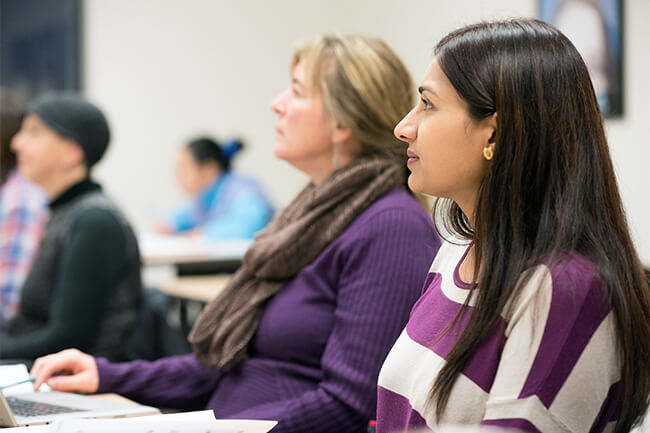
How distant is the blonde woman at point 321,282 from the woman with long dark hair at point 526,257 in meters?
0.42

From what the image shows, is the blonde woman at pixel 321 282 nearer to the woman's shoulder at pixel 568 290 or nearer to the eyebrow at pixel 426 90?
the eyebrow at pixel 426 90

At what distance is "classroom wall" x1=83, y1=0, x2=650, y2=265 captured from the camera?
20.3ft

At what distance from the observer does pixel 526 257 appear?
3.45 feet

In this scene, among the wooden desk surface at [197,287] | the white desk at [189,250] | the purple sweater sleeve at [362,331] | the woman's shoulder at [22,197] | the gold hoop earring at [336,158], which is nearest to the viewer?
the purple sweater sleeve at [362,331]

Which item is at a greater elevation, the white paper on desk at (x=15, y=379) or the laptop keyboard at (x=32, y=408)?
the laptop keyboard at (x=32, y=408)

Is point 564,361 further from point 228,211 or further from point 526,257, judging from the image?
point 228,211

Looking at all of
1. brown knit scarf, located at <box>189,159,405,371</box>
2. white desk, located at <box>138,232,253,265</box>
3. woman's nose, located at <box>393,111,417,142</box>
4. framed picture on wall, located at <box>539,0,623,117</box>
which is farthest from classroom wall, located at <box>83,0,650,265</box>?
woman's nose, located at <box>393,111,417,142</box>

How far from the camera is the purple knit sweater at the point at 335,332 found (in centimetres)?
160

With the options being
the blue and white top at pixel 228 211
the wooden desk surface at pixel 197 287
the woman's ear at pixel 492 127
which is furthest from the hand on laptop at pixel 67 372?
the blue and white top at pixel 228 211

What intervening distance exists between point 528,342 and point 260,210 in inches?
167

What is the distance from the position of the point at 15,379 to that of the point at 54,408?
222 millimetres

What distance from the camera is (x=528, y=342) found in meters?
1.00

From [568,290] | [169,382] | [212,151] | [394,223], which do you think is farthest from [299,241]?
[212,151]

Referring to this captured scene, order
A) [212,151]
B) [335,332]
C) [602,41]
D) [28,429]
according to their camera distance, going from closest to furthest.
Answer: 1. [28,429]
2. [335,332]
3. [602,41]
4. [212,151]
